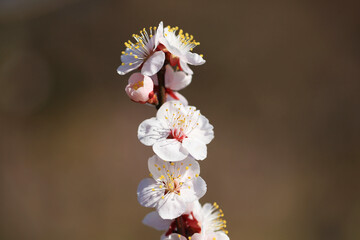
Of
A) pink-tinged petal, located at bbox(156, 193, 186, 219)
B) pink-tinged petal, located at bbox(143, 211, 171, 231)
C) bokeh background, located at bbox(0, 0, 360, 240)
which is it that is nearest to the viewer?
pink-tinged petal, located at bbox(156, 193, 186, 219)

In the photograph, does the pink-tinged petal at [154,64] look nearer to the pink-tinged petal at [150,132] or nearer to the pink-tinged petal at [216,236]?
the pink-tinged petal at [150,132]

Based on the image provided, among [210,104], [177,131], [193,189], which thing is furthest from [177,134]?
[210,104]

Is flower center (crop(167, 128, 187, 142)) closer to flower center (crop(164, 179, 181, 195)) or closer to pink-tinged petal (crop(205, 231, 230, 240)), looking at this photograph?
flower center (crop(164, 179, 181, 195))

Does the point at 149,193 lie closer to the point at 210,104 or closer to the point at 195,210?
the point at 195,210

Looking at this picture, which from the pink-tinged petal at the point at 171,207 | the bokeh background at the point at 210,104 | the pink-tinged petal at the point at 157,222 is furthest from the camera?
the bokeh background at the point at 210,104

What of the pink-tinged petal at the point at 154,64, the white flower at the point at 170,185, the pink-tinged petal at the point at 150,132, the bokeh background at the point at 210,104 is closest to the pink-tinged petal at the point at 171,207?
the white flower at the point at 170,185

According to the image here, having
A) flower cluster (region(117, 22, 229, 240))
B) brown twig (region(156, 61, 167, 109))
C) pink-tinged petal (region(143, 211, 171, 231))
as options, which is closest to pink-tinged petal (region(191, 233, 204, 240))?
flower cluster (region(117, 22, 229, 240))
